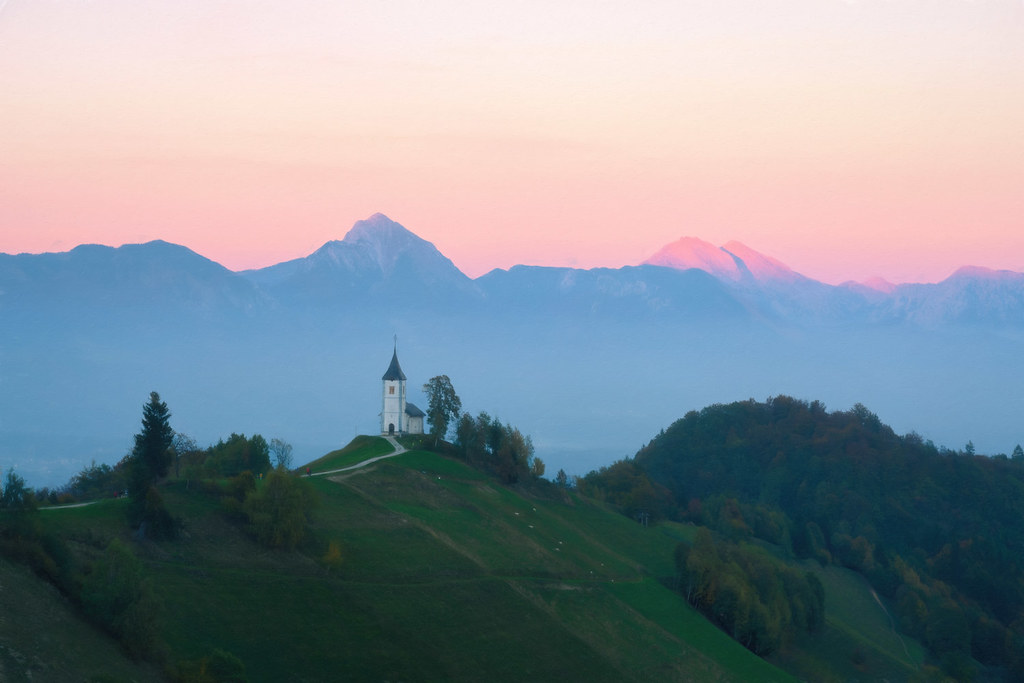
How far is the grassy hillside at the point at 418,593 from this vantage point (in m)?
43.4

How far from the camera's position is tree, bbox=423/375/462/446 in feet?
287

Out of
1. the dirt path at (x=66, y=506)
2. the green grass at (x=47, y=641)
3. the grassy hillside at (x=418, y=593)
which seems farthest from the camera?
the dirt path at (x=66, y=506)

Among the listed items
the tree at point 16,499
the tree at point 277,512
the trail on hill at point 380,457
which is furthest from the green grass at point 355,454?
the tree at point 16,499

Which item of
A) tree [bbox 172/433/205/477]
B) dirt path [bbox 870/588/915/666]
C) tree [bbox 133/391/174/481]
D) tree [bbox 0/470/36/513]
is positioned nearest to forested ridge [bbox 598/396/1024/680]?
dirt path [bbox 870/588/915/666]

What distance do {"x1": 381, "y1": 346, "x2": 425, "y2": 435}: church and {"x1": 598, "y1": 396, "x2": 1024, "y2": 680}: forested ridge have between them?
1374 inches

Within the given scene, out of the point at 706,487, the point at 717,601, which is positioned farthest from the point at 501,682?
the point at 706,487

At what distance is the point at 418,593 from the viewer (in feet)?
174

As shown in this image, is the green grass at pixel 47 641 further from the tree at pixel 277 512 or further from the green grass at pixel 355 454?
the green grass at pixel 355 454

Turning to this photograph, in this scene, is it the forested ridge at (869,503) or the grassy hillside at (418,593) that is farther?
the forested ridge at (869,503)

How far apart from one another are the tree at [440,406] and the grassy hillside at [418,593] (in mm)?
6996

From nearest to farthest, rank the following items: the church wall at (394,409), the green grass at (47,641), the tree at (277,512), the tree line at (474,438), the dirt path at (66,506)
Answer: the green grass at (47,641), the dirt path at (66,506), the tree at (277,512), the tree line at (474,438), the church wall at (394,409)

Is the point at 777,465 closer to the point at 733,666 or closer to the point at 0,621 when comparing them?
the point at 733,666

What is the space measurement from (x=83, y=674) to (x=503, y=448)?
191 feet

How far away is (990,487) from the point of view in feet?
485
